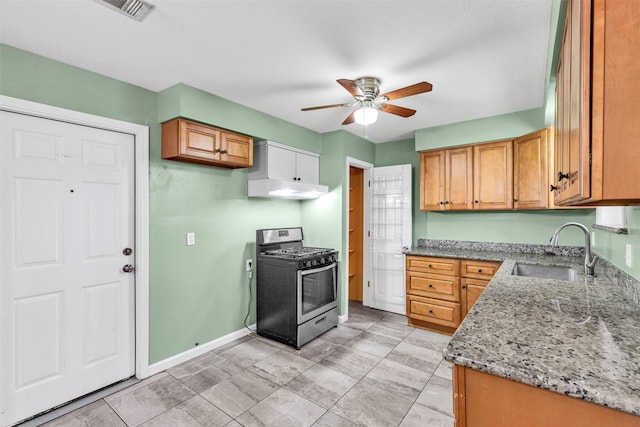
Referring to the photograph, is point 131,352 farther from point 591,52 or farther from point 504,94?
point 504,94

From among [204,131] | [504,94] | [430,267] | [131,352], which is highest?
[504,94]

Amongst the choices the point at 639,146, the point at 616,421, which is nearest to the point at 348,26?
the point at 639,146

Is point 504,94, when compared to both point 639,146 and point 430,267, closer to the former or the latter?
point 430,267

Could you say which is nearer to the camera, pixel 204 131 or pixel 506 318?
pixel 506 318

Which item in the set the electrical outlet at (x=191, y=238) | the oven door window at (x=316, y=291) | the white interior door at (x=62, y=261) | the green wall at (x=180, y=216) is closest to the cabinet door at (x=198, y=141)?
the green wall at (x=180, y=216)

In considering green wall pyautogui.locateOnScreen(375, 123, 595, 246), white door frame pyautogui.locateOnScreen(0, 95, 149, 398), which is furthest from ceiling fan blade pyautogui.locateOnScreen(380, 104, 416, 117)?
white door frame pyautogui.locateOnScreen(0, 95, 149, 398)

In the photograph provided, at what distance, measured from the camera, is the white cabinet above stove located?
10.7 ft

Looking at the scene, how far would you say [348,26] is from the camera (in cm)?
177

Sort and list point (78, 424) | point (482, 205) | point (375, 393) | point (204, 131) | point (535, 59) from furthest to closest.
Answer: point (482, 205), point (204, 131), point (375, 393), point (535, 59), point (78, 424)

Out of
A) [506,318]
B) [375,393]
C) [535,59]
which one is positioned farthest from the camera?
[375,393]

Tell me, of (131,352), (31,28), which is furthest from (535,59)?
(131,352)

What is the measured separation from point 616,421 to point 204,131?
2.94 meters

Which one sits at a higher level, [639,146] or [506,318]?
[639,146]

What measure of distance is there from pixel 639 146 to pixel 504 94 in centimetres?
240
